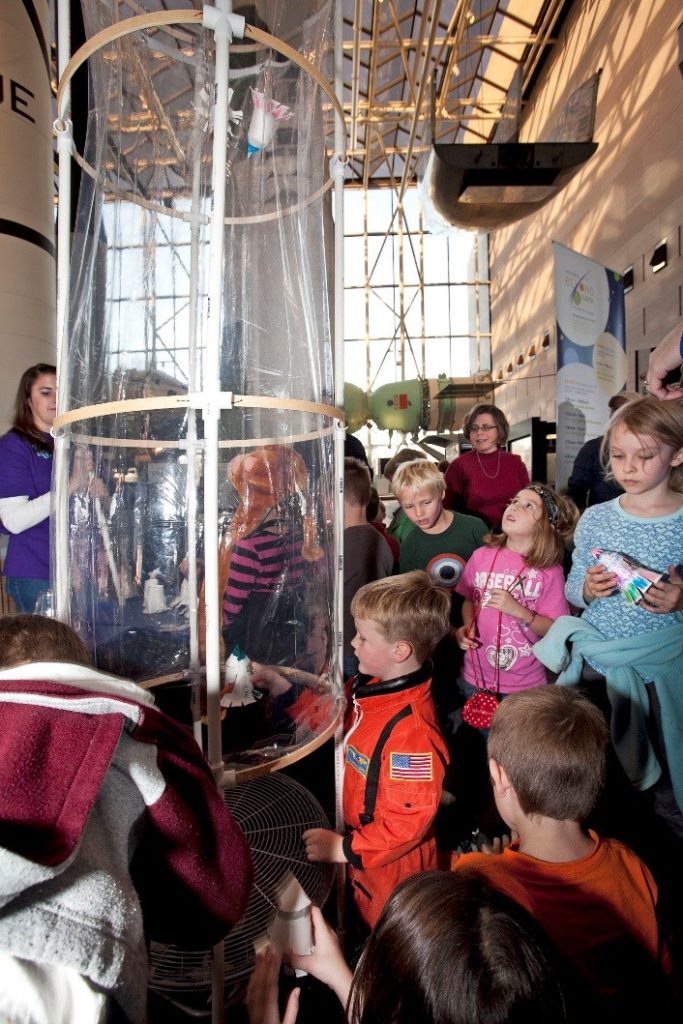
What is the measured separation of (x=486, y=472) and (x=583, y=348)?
1.97 meters

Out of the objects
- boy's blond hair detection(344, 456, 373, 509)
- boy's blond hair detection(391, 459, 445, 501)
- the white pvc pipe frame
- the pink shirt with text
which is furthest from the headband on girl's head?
the white pvc pipe frame

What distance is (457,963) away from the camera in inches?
23.3

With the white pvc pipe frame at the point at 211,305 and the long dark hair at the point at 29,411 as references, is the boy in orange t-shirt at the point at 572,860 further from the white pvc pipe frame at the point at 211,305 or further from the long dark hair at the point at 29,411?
the long dark hair at the point at 29,411

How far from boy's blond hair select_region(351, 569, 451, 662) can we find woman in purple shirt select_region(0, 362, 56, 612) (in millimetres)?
1042

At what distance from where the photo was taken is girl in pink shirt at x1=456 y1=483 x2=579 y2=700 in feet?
6.75

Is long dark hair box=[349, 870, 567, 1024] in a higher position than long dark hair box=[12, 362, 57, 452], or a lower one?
lower

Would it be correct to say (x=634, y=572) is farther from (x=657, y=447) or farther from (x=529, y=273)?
(x=529, y=273)

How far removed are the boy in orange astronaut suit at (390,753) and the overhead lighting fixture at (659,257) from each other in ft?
16.9

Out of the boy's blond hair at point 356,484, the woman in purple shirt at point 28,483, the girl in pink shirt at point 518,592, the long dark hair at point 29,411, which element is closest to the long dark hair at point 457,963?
the girl in pink shirt at point 518,592

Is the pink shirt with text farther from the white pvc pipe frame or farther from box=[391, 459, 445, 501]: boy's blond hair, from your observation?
the white pvc pipe frame

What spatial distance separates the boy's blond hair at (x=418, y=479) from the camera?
2422mm

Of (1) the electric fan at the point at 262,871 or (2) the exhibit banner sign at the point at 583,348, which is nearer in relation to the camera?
(1) the electric fan at the point at 262,871

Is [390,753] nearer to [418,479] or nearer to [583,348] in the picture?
[418,479]

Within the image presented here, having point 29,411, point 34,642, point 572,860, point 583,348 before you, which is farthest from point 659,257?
point 34,642
